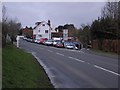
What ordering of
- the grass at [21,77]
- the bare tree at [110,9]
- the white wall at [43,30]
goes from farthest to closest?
the white wall at [43,30]
the bare tree at [110,9]
the grass at [21,77]

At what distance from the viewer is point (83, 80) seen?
51.8ft

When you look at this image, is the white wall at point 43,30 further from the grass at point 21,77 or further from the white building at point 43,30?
the grass at point 21,77

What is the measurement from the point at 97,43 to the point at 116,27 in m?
6.31

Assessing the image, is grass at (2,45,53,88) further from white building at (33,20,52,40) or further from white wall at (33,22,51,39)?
white wall at (33,22,51,39)

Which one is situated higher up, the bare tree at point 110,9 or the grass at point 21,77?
the bare tree at point 110,9

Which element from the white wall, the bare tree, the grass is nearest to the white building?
the white wall

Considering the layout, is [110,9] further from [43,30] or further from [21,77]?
[43,30]

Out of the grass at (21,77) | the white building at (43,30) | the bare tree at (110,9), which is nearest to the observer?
the grass at (21,77)

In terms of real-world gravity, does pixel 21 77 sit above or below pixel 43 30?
below

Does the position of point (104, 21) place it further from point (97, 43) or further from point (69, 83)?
point (69, 83)

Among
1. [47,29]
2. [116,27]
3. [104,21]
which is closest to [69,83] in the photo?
[116,27]

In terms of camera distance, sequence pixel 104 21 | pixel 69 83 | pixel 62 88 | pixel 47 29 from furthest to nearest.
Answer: pixel 47 29 < pixel 104 21 < pixel 69 83 < pixel 62 88

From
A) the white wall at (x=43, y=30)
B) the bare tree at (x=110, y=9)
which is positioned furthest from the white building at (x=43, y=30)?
the bare tree at (x=110, y=9)

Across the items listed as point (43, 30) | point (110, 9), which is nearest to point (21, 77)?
point (110, 9)
